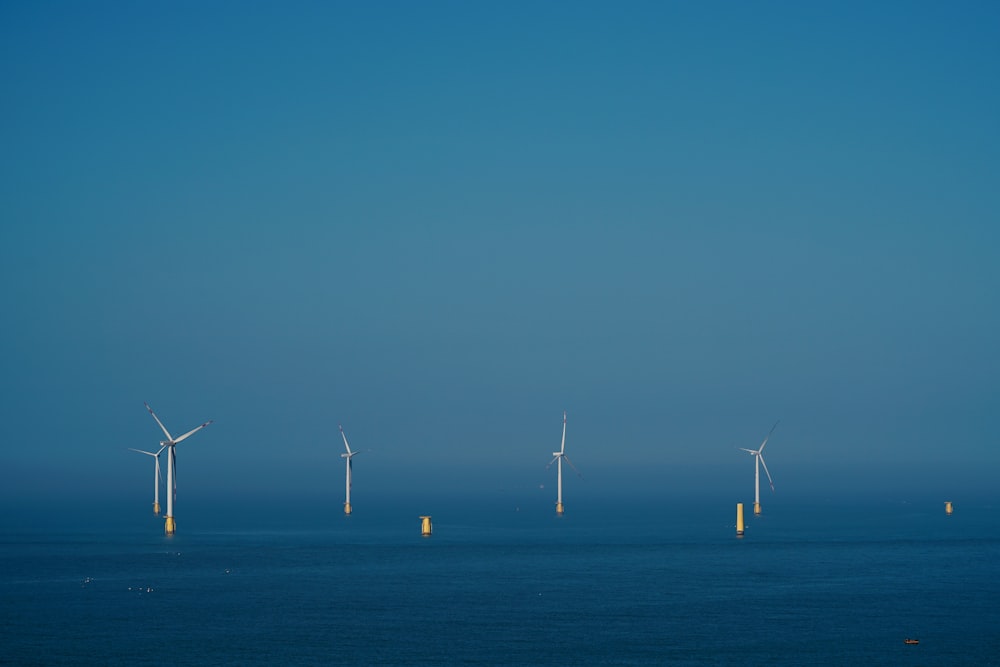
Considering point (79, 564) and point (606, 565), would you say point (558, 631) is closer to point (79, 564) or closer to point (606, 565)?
point (606, 565)

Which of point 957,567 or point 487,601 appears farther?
point 957,567

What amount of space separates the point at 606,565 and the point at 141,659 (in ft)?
235

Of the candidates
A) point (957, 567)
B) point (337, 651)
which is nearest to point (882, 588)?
point (957, 567)

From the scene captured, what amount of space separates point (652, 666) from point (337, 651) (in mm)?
21276

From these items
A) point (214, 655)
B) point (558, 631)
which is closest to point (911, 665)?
point (558, 631)

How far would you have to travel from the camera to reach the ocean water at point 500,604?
85.2 m

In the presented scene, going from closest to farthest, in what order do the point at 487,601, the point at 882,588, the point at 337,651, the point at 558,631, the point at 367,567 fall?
the point at 337,651 < the point at 558,631 < the point at 487,601 < the point at 882,588 < the point at 367,567

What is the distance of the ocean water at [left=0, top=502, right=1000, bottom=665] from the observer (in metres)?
85.2

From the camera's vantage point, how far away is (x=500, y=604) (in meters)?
109

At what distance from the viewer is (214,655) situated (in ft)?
274

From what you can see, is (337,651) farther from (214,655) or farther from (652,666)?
(652,666)

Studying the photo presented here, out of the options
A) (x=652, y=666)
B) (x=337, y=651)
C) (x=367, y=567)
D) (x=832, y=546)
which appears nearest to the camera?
(x=652, y=666)

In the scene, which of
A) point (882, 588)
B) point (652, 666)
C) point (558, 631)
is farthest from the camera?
point (882, 588)

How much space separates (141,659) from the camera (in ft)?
269
